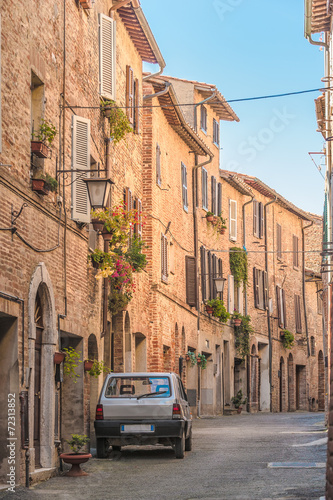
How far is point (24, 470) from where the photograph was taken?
1097 cm

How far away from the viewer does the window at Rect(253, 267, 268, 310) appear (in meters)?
36.8

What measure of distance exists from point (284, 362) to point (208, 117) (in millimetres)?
13337

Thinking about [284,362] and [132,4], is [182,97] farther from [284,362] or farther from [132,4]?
[284,362]

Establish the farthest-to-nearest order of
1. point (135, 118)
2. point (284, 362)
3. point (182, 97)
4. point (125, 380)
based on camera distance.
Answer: point (284, 362) < point (182, 97) < point (135, 118) < point (125, 380)

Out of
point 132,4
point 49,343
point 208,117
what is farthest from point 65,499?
point 208,117

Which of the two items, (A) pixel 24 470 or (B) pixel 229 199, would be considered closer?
(A) pixel 24 470

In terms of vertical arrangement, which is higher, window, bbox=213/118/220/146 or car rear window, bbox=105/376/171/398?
window, bbox=213/118/220/146

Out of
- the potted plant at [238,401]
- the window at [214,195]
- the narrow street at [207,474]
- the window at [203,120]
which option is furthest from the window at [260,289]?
the narrow street at [207,474]

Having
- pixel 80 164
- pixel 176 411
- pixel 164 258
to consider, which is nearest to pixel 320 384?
pixel 164 258

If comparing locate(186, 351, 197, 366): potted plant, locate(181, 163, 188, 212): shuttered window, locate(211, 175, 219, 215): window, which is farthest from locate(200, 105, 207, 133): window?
locate(186, 351, 197, 366): potted plant

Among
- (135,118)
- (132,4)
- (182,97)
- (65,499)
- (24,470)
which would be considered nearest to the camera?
(65,499)

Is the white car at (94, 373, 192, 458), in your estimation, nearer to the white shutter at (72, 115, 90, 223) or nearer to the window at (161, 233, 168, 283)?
the white shutter at (72, 115, 90, 223)

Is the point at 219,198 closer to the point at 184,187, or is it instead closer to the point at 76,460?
the point at 184,187

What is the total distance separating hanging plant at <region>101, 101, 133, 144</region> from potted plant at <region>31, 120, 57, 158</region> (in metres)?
5.33
